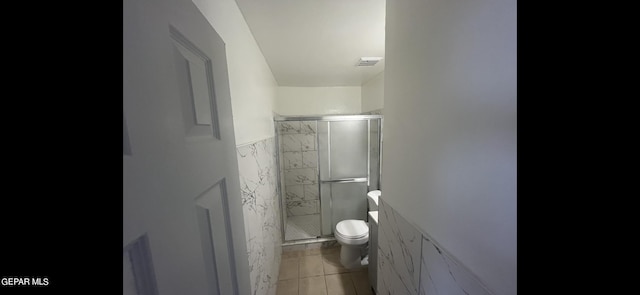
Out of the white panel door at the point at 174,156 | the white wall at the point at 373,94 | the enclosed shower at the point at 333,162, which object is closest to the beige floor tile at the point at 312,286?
the enclosed shower at the point at 333,162

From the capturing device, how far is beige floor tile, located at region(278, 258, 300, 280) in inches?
73.7

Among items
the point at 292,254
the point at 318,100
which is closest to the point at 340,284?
the point at 292,254

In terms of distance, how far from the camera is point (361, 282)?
177 cm

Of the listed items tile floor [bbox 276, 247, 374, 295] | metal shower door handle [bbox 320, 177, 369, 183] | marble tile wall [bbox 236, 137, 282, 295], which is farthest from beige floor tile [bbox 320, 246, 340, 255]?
marble tile wall [bbox 236, 137, 282, 295]

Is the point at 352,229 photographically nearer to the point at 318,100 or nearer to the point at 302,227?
the point at 302,227

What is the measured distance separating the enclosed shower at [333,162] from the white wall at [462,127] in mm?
1553

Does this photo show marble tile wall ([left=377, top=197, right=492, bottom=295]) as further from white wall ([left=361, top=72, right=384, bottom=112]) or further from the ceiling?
white wall ([left=361, top=72, right=384, bottom=112])

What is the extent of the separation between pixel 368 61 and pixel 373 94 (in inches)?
25.2

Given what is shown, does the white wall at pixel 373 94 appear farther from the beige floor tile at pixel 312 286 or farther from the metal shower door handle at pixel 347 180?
the beige floor tile at pixel 312 286

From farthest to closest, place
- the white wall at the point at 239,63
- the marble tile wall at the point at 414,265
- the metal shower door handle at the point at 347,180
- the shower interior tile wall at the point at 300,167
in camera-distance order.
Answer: the shower interior tile wall at the point at 300,167 < the metal shower door handle at the point at 347,180 < the white wall at the point at 239,63 < the marble tile wall at the point at 414,265

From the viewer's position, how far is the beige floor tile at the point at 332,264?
6.31ft

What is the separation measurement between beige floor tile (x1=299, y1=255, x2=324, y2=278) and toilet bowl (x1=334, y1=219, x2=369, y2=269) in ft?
0.80
